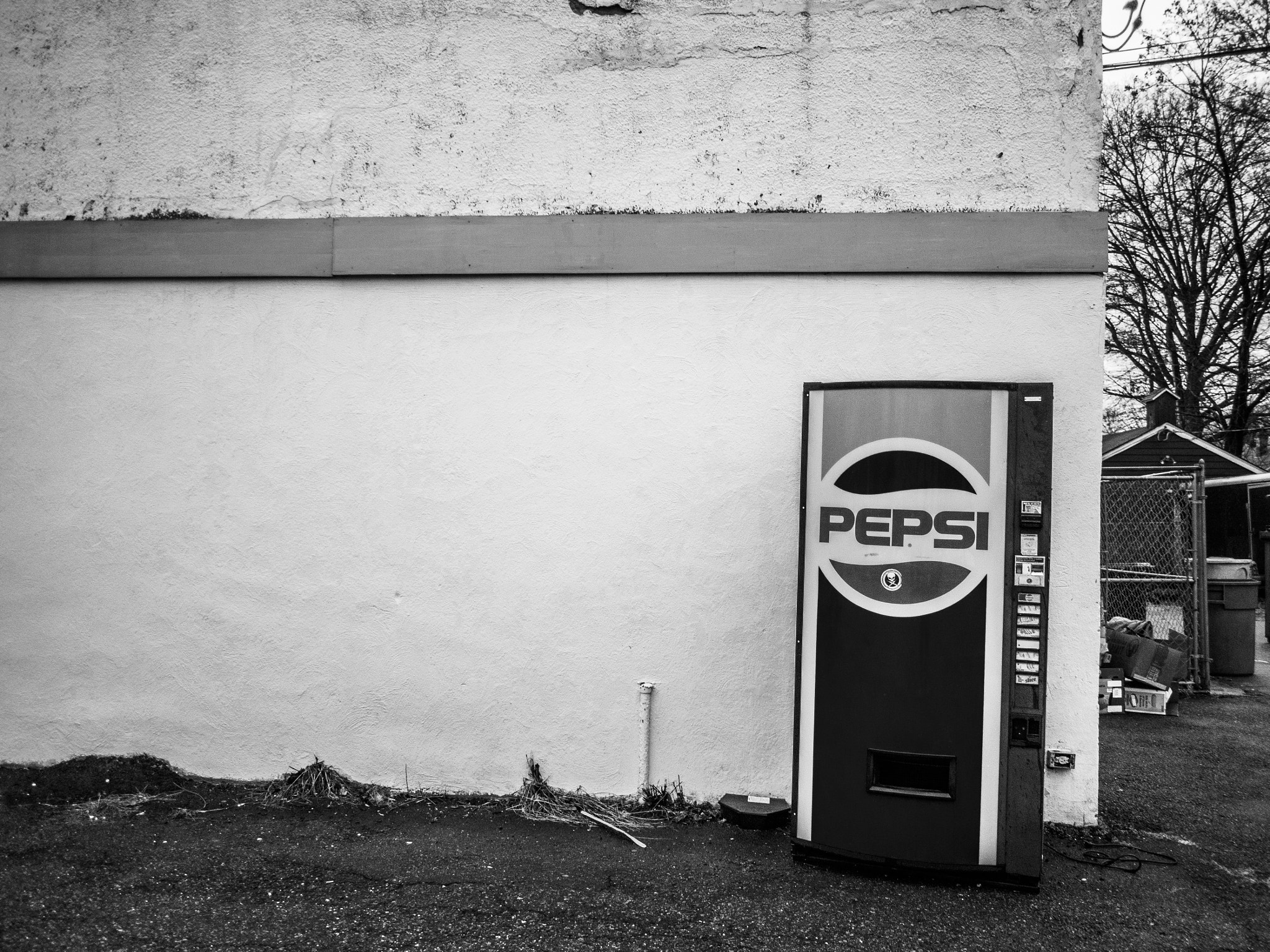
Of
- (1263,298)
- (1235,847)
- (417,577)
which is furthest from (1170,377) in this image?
(417,577)

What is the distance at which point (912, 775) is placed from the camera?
386 cm

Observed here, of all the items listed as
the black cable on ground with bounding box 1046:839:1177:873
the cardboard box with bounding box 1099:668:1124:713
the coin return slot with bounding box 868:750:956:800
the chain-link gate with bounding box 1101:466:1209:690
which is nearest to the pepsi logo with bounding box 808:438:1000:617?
the coin return slot with bounding box 868:750:956:800

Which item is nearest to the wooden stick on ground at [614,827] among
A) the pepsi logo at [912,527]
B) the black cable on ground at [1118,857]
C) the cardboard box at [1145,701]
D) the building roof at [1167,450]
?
the pepsi logo at [912,527]

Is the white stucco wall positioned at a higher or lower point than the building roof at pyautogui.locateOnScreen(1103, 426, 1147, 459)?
lower

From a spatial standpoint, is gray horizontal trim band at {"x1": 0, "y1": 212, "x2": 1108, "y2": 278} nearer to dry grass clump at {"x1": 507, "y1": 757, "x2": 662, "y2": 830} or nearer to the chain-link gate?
dry grass clump at {"x1": 507, "y1": 757, "x2": 662, "y2": 830}

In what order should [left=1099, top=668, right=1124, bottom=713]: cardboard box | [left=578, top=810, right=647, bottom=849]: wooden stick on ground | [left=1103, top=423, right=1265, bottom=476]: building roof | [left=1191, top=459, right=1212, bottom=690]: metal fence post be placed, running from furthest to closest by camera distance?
1. [left=1103, top=423, right=1265, bottom=476]: building roof
2. [left=1191, top=459, right=1212, bottom=690]: metal fence post
3. [left=1099, top=668, right=1124, bottom=713]: cardboard box
4. [left=578, top=810, right=647, bottom=849]: wooden stick on ground

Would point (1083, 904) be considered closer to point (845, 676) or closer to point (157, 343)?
point (845, 676)

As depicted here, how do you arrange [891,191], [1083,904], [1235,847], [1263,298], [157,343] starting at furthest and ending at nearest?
1. [1263,298]
2. [157,343]
3. [891,191]
4. [1235,847]
5. [1083,904]

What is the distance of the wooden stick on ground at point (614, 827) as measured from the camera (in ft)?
14.1

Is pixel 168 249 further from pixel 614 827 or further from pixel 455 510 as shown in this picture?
pixel 614 827

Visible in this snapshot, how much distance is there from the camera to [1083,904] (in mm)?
3723

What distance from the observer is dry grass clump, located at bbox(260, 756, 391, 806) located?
4750mm

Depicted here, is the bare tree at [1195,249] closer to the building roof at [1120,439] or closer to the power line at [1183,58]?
the building roof at [1120,439]

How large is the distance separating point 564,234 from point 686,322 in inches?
30.6
